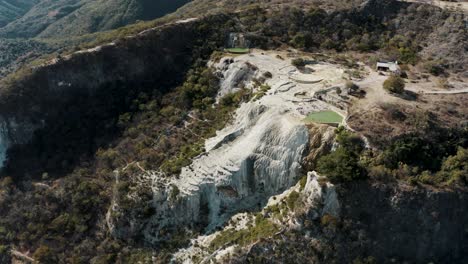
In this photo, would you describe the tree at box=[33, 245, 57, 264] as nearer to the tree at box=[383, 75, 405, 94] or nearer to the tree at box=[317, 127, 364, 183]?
the tree at box=[317, 127, 364, 183]

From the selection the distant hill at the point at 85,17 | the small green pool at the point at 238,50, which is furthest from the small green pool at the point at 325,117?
the distant hill at the point at 85,17

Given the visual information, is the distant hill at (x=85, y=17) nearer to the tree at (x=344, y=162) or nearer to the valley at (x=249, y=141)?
the valley at (x=249, y=141)

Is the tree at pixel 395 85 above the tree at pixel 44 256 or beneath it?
above

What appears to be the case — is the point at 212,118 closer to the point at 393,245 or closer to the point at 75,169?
the point at 75,169

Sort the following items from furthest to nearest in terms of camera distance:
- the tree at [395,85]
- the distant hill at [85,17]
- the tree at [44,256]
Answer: the distant hill at [85,17] < the tree at [395,85] < the tree at [44,256]

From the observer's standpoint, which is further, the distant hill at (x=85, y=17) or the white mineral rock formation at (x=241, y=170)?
the distant hill at (x=85, y=17)

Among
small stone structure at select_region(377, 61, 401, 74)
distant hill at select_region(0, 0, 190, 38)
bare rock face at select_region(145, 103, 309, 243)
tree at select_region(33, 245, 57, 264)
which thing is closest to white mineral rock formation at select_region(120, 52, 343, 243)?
bare rock face at select_region(145, 103, 309, 243)

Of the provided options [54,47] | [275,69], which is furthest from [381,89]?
[54,47]
